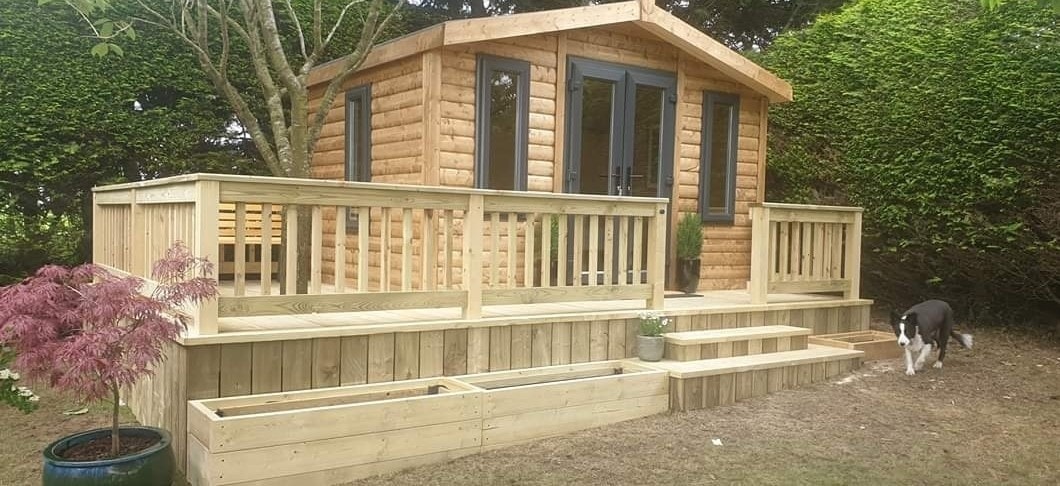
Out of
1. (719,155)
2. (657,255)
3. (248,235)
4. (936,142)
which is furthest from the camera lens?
(248,235)

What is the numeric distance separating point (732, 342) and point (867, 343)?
62.5 inches

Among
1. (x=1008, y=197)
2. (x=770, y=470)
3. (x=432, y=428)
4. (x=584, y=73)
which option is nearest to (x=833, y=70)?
(x=1008, y=197)

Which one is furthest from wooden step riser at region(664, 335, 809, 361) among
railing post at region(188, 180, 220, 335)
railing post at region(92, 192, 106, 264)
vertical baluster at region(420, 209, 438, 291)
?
railing post at region(92, 192, 106, 264)

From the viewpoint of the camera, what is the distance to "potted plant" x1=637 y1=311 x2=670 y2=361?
5.55 m

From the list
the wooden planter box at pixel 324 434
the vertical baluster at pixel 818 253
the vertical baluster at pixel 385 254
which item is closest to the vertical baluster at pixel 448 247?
the vertical baluster at pixel 385 254

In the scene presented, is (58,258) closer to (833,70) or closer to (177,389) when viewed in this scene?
(177,389)

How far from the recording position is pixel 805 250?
22.9ft

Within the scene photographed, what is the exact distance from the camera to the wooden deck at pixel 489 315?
4551 mm

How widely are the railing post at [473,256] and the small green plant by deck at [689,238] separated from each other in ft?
10.8

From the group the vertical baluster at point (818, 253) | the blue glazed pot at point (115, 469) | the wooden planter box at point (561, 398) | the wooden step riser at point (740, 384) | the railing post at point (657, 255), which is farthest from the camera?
the vertical baluster at point (818, 253)

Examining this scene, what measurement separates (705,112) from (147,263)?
5257 millimetres

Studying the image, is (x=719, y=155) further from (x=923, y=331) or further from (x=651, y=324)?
(x=651, y=324)

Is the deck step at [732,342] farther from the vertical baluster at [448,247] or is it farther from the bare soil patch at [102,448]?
the bare soil patch at [102,448]

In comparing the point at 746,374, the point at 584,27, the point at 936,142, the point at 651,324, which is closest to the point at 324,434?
the point at 651,324
